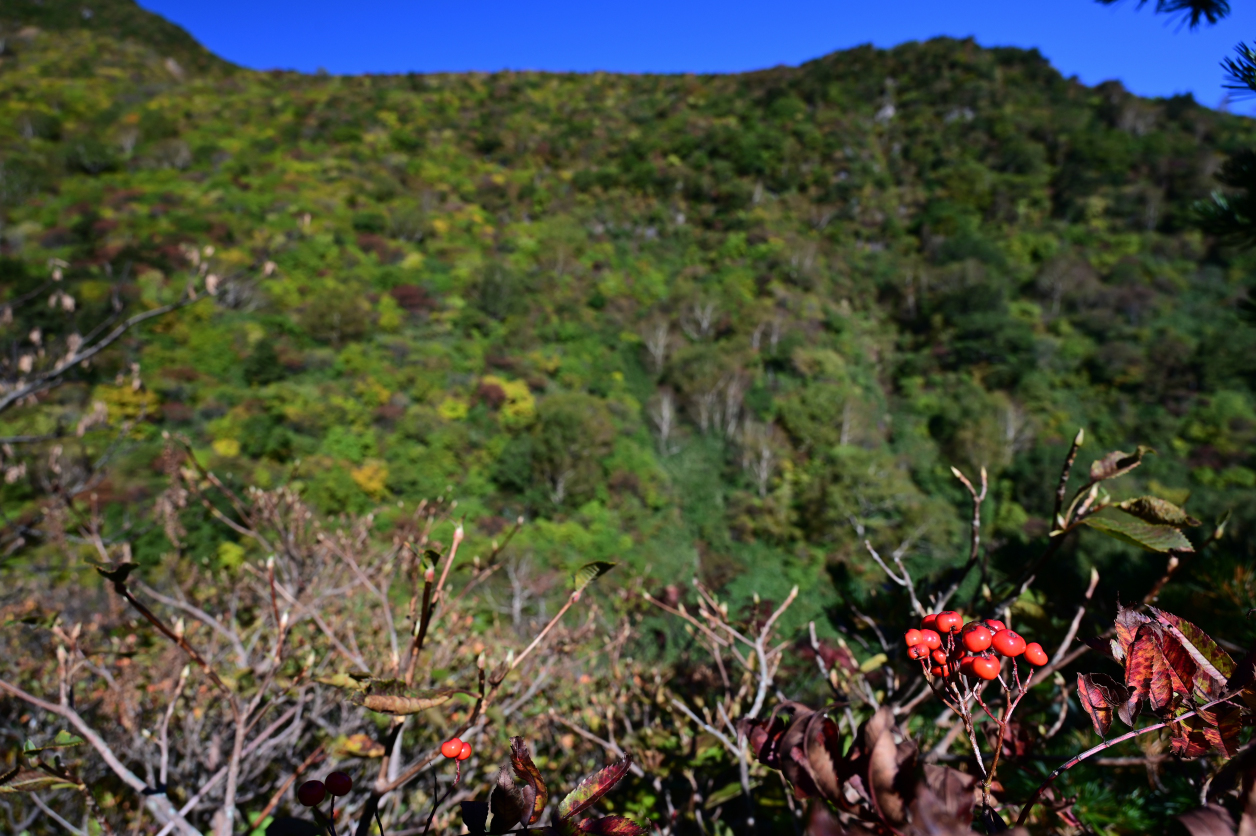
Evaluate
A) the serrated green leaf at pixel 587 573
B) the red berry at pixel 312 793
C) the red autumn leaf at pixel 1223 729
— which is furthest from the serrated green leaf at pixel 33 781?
the red autumn leaf at pixel 1223 729

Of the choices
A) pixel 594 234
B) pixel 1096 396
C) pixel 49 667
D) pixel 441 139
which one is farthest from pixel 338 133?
pixel 1096 396

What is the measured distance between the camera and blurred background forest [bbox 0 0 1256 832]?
38.3 feet

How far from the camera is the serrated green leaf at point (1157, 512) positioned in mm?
830

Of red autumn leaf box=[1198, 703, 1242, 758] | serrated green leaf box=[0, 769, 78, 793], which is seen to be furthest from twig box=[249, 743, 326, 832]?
red autumn leaf box=[1198, 703, 1242, 758]

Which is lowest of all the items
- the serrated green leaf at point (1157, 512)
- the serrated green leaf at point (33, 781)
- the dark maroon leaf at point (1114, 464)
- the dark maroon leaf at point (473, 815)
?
the serrated green leaf at point (33, 781)

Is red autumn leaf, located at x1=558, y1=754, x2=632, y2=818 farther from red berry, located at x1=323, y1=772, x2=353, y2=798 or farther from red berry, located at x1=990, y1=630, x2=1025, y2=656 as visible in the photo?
red berry, located at x1=990, y1=630, x2=1025, y2=656

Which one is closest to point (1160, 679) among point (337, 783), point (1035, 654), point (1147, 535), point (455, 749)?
point (1035, 654)

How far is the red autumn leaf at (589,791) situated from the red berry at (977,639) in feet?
1.55

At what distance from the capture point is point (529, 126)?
38.0 metres

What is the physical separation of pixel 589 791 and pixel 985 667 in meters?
0.52

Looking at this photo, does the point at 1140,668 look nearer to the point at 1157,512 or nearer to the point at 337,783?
the point at 1157,512

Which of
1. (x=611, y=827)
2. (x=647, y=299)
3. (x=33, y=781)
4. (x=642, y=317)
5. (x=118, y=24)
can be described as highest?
Answer: (x=118, y=24)

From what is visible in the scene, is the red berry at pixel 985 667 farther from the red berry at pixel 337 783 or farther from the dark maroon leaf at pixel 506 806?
the red berry at pixel 337 783

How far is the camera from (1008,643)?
2.23 feet
